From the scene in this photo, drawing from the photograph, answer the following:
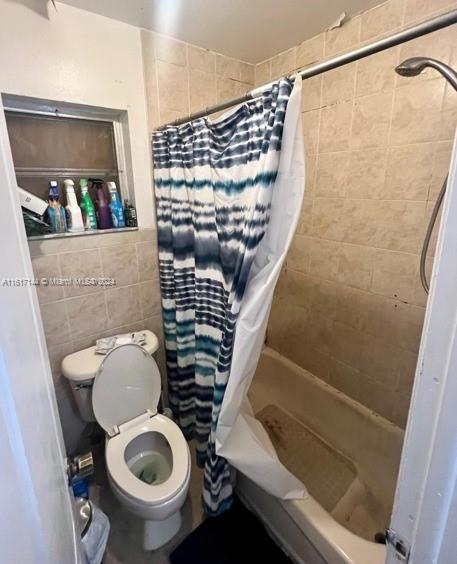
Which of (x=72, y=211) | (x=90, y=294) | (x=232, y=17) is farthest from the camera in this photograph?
(x=90, y=294)

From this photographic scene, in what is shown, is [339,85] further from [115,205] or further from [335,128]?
[115,205]

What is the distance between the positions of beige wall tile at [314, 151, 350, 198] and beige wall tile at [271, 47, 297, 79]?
21.4 inches

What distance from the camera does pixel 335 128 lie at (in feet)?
5.07

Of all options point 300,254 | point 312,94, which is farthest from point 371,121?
point 300,254

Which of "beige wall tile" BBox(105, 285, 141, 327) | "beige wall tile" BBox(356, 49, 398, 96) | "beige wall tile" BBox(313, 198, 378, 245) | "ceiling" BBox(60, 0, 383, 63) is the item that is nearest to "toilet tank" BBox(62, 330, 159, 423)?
"beige wall tile" BBox(105, 285, 141, 327)

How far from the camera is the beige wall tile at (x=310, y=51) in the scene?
1515 mm

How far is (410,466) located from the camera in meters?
0.46

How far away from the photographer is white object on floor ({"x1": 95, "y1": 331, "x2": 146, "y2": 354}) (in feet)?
4.94

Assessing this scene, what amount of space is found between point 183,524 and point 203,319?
1014 mm

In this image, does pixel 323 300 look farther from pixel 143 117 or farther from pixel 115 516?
pixel 115 516

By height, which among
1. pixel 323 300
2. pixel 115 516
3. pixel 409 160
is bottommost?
pixel 115 516

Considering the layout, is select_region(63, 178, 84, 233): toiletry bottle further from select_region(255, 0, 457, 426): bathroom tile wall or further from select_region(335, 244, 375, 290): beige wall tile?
select_region(335, 244, 375, 290): beige wall tile

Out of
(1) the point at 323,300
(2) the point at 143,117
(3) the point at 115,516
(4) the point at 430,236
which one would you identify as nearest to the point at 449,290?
(4) the point at 430,236

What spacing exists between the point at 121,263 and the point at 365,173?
133 centimetres
